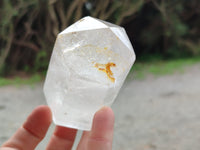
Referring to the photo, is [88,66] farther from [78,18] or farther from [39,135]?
[78,18]

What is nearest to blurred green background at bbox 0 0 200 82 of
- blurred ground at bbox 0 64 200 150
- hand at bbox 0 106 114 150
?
blurred ground at bbox 0 64 200 150

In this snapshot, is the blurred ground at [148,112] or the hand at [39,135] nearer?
the hand at [39,135]

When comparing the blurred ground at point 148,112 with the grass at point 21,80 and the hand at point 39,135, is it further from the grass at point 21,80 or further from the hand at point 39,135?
the hand at point 39,135

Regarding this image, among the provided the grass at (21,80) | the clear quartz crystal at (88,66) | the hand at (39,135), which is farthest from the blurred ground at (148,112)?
the clear quartz crystal at (88,66)

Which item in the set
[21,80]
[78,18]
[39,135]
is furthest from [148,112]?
[21,80]

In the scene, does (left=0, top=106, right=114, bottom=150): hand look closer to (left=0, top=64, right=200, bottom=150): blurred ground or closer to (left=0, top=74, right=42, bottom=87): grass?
(left=0, top=64, right=200, bottom=150): blurred ground

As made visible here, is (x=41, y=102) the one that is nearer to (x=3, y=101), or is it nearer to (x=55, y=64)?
(x=3, y=101)
